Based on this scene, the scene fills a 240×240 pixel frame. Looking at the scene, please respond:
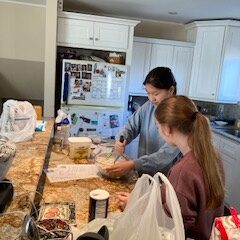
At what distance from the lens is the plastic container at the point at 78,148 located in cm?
178

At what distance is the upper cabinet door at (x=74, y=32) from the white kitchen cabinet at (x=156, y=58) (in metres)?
0.85

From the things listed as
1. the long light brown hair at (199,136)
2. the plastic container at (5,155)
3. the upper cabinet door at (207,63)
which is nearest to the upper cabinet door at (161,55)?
the upper cabinet door at (207,63)

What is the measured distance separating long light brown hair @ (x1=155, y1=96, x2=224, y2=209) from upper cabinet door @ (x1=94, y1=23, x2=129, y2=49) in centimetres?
Result: 244

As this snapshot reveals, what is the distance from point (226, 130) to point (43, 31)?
9.09ft

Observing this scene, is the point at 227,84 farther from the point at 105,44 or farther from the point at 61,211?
the point at 61,211

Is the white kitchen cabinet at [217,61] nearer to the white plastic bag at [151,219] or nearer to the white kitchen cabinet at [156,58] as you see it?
the white kitchen cabinet at [156,58]

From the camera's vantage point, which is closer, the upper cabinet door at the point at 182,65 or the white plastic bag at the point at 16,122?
the white plastic bag at the point at 16,122

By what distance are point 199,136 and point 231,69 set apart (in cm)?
314

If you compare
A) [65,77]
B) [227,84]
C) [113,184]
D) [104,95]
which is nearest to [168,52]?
[227,84]

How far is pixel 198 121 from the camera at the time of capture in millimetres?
1080

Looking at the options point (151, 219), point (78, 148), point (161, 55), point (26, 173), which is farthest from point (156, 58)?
point (151, 219)

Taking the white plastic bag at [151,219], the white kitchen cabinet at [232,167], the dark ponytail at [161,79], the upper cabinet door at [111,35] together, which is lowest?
the white kitchen cabinet at [232,167]

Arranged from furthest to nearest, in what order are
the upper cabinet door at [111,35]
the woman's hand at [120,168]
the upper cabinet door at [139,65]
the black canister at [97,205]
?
the upper cabinet door at [139,65], the upper cabinet door at [111,35], the woman's hand at [120,168], the black canister at [97,205]

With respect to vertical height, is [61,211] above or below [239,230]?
below
